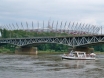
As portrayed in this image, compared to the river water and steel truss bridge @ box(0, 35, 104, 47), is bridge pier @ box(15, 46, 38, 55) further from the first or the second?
the river water

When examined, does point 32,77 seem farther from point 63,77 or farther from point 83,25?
point 83,25

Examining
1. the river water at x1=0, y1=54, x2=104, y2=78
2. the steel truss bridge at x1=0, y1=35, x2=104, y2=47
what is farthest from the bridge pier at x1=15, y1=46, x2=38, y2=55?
the river water at x1=0, y1=54, x2=104, y2=78

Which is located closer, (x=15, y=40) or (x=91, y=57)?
(x=91, y=57)

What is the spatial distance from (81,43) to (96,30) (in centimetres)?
5451

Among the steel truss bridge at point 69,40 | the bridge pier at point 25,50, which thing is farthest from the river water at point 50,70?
the bridge pier at point 25,50

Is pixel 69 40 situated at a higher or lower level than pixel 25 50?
higher

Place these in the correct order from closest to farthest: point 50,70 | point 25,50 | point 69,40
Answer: point 50,70, point 69,40, point 25,50

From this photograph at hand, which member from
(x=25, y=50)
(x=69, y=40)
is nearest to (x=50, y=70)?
(x=69, y=40)

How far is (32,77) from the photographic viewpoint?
51.8 meters

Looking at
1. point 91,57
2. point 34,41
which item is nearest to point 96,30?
point 34,41

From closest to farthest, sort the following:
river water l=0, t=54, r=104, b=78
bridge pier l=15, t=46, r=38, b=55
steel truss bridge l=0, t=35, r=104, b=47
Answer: river water l=0, t=54, r=104, b=78 < steel truss bridge l=0, t=35, r=104, b=47 < bridge pier l=15, t=46, r=38, b=55

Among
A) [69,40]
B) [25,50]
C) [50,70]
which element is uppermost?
[69,40]

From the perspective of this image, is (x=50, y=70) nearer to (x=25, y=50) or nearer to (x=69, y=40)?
(x=69, y=40)

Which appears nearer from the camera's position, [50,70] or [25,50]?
[50,70]
